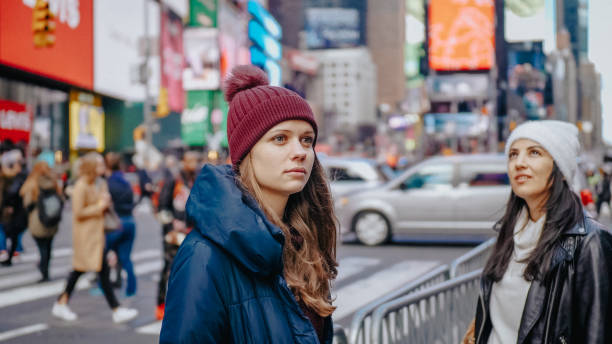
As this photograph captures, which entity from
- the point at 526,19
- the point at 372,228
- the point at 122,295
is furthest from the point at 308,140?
the point at 526,19

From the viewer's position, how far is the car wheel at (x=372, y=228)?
1366 cm

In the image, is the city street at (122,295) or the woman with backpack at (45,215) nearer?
the city street at (122,295)

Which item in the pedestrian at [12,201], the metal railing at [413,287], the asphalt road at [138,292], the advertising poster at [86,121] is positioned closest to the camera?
the metal railing at [413,287]

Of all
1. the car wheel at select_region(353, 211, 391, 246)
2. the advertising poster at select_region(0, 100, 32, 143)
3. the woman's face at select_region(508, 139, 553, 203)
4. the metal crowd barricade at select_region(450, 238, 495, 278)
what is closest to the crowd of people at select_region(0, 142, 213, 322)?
the advertising poster at select_region(0, 100, 32, 143)

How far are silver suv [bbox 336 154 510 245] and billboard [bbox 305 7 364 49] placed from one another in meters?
136

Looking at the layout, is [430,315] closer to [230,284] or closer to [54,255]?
[230,284]

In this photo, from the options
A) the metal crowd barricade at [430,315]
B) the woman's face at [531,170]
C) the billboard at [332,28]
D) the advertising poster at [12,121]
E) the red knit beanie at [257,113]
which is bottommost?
the metal crowd barricade at [430,315]

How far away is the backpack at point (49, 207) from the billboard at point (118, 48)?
15518 millimetres

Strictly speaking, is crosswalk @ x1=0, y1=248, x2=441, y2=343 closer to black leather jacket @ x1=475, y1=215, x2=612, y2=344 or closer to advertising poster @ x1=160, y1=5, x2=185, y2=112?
black leather jacket @ x1=475, y1=215, x2=612, y2=344

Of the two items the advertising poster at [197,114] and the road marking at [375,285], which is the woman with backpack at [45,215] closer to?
the road marking at [375,285]

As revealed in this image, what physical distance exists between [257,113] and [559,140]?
1.68m

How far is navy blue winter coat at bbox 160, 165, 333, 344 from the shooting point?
158cm

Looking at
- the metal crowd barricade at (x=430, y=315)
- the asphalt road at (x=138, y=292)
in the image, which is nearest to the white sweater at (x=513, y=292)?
the metal crowd barricade at (x=430, y=315)

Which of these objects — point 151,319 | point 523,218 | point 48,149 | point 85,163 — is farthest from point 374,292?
point 48,149
